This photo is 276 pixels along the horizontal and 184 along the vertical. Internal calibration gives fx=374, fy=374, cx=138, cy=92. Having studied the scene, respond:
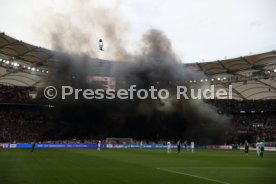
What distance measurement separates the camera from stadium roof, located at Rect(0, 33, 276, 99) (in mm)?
75575

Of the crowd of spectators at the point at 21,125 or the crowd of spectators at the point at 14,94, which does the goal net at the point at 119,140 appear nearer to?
the crowd of spectators at the point at 21,125

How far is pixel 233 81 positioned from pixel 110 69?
28.1 metres

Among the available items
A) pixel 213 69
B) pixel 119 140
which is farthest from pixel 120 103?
pixel 213 69

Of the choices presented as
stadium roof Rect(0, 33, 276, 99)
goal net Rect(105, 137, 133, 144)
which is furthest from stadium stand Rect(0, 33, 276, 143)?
goal net Rect(105, 137, 133, 144)

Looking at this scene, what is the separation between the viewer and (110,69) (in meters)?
78.8

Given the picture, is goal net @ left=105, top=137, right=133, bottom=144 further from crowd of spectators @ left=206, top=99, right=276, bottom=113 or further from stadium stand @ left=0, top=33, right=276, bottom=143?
crowd of spectators @ left=206, top=99, right=276, bottom=113

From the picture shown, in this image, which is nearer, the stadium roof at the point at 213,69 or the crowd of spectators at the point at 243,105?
the stadium roof at the point at 213,69

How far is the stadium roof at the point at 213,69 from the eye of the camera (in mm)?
75575

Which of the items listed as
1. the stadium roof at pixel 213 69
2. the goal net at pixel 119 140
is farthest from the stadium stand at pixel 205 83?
the goal net at pixel 119 140

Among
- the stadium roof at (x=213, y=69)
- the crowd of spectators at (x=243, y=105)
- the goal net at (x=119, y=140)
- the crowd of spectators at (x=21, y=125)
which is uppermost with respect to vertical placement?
the stadium roof at (x=213, y=69)

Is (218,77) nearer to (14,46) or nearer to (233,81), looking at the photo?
(233,81)

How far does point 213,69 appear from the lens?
8712cm

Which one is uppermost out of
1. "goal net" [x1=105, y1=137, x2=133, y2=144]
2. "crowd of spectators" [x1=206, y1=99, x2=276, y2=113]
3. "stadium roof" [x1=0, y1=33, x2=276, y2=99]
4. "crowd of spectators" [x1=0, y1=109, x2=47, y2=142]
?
"stadium roof" [x1=0, y1=33, x2=276, y2=99]

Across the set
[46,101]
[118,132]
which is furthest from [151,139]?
[46,101]
